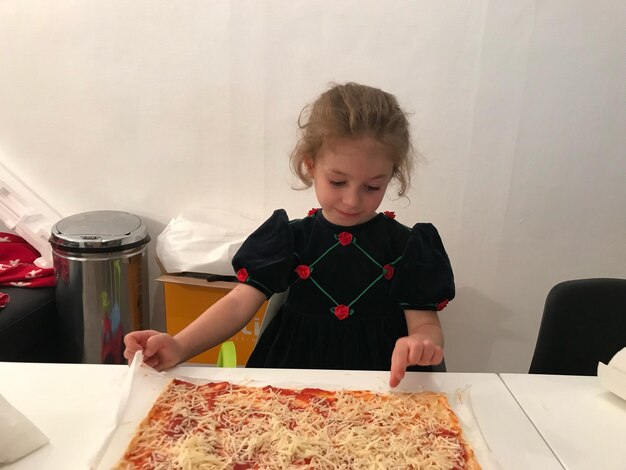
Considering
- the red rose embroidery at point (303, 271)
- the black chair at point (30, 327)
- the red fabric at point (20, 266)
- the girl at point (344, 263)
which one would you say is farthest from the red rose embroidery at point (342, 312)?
the red fabric at point (20, 266)

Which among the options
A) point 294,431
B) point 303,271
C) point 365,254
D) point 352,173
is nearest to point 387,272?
point 365,254

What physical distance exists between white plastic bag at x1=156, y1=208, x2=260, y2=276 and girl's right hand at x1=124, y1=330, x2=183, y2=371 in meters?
1.08

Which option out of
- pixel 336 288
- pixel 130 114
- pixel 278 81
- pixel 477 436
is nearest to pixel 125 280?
pixel 130 114

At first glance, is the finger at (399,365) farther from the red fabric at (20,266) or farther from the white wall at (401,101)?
the red fabric at (20,266)

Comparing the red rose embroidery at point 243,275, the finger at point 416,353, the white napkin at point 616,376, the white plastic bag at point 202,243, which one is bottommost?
the white plastic bag at point 202,243

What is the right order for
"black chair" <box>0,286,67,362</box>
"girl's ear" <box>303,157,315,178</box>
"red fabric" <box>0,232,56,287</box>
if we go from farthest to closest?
"red fabric" <box>0,232,56,287</box>
"black chair" <box>0,286,67,362</box>
"girl's ear" <box>303,157,315,178</box>

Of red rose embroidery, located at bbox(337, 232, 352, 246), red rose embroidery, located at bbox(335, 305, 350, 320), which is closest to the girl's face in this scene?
red rose embroidery, located at bbox(337, 232, 352, 246)

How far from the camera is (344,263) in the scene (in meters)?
1.30

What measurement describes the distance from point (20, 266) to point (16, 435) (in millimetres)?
1718

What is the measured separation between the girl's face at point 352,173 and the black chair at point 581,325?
0.54 m

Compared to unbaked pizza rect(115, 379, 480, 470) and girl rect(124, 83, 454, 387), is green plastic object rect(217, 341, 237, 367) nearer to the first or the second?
girl rect(124, 83, 454, 387)

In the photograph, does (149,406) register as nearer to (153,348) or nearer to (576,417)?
(153,348)

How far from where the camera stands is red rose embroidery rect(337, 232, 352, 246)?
4.27 feet

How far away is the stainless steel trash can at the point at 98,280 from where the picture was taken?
2066 mm
